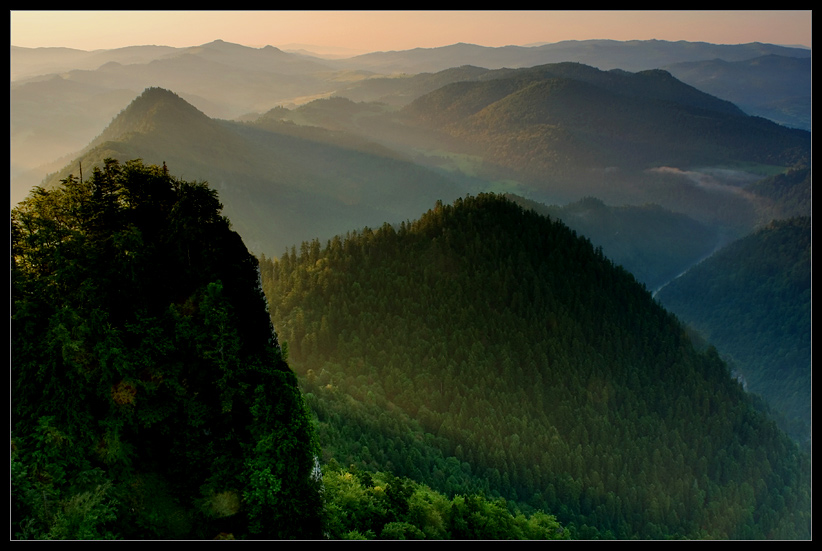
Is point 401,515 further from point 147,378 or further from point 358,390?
point 358,390

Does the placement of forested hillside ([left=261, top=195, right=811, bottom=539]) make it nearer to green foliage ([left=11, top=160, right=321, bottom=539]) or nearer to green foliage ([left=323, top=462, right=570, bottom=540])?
green foliage ([left=323, top=462, right=570, bottom=540])

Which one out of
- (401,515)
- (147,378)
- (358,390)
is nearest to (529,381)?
(358,390)

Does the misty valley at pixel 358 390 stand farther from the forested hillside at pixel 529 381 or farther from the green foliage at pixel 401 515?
the forested hillside at pixel 529 381

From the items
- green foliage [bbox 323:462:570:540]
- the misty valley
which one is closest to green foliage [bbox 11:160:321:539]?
the misty valley

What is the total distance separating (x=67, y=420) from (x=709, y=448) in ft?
477

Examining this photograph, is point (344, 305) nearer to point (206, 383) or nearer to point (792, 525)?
point (206, 383)

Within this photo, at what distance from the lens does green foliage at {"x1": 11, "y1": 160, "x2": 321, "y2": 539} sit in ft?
110

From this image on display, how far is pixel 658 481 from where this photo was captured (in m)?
125

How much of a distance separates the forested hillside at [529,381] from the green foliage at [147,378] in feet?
157

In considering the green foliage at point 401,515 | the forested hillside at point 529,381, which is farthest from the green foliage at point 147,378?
the forested hillside at point 529,381

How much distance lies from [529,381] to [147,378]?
4351 inches

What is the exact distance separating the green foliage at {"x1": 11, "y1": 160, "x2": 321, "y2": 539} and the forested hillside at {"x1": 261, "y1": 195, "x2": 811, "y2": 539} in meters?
47.9

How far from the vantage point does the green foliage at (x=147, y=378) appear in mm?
33469

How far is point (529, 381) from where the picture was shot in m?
137
